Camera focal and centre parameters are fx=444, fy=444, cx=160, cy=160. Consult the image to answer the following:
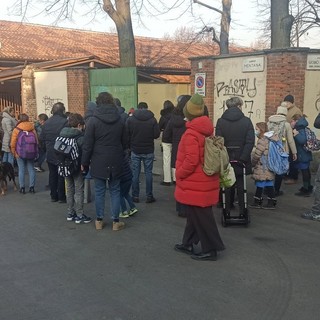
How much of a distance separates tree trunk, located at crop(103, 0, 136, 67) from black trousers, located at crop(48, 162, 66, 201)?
8441mm

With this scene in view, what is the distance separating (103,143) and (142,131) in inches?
75.6

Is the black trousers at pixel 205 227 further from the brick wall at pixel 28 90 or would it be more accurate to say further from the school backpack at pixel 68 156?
the brick wall at pixel 28 90

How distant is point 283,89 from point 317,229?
4.97 meters

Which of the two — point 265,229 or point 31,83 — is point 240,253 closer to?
point 265,229

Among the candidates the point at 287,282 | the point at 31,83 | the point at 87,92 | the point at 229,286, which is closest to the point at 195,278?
the point at 229,286

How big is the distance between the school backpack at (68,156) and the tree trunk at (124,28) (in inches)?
382

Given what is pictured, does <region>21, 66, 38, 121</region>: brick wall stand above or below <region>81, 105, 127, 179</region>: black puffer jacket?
above

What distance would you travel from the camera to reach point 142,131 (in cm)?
787

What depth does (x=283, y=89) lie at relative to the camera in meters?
10.4

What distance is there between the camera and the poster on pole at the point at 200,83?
495 inches

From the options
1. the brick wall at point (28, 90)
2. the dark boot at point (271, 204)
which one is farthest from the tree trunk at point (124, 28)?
the dark boot at point (271, 204)

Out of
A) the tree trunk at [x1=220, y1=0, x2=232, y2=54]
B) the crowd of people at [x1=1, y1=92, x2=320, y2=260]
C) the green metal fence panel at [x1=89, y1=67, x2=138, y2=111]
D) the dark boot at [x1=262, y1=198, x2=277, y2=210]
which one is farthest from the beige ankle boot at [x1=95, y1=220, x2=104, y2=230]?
the tree trunk at [x1=220, y1=0, x2=232, y2=54]

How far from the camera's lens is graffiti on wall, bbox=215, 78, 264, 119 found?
439 inches

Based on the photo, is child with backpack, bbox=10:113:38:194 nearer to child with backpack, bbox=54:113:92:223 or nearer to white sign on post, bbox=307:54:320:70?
child with backpack, bbox=54:113:92:223
